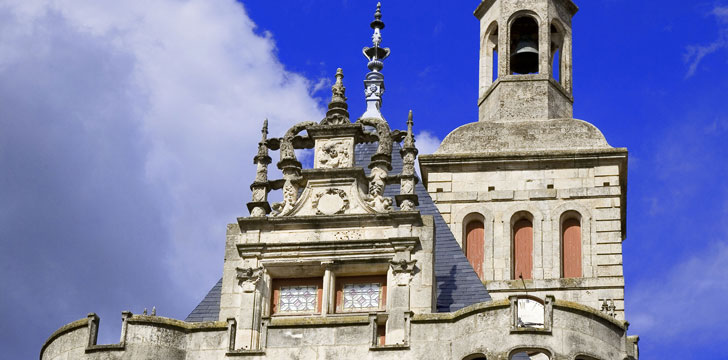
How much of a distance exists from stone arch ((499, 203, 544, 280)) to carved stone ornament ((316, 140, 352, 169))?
14.6 m

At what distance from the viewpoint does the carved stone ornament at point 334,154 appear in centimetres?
4394

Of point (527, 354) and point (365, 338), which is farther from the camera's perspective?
point (365, 338)

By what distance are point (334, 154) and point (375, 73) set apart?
13.0m

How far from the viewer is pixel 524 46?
209 feet

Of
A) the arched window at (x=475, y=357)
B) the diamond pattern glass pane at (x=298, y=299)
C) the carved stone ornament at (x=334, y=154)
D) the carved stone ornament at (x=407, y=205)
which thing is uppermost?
the carved stone ornament at (x=334, y=154)

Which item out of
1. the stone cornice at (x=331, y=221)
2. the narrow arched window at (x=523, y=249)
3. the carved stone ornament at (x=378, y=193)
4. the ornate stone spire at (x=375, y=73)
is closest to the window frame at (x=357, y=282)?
the stone cornice at (x=331, y=221)

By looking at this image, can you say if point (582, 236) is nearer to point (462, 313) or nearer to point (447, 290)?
point (447, 290)

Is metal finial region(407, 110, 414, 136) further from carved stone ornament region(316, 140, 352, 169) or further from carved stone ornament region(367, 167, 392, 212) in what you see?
carved stone ornament region(316, 140, 352, 169)

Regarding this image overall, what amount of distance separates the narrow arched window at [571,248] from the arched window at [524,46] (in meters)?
6.03

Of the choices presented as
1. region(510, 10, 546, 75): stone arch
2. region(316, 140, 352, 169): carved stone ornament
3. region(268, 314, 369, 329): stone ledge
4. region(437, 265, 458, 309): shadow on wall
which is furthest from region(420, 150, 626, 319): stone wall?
region(268, 314, 369, 329): stone ledge

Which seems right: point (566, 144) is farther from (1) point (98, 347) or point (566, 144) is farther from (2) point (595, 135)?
(1) point (98, 347)

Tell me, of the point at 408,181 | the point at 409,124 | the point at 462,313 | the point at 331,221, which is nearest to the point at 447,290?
the point at 408,181

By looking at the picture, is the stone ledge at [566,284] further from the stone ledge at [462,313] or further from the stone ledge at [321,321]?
the stone ledge at [462,313]

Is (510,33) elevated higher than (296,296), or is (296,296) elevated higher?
(510,33)
